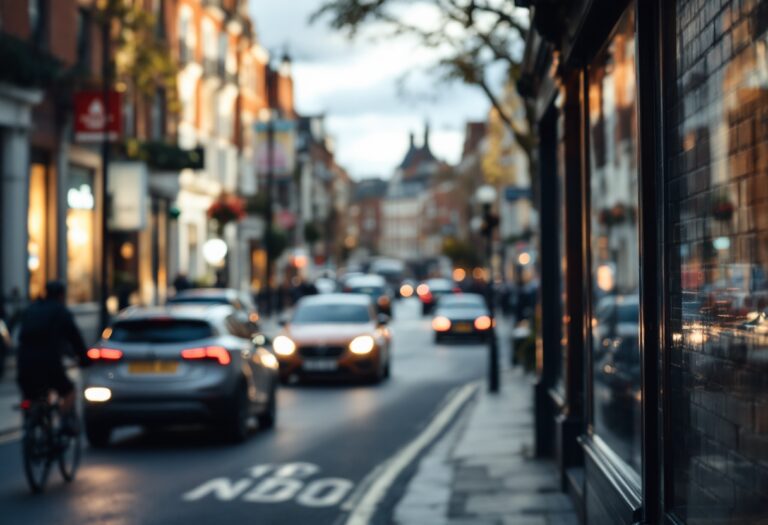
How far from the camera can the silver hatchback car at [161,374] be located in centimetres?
1433

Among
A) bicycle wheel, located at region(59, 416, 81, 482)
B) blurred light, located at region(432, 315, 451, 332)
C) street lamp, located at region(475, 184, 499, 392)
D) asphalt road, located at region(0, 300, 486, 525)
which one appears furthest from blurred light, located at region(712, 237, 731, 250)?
blurred light, located at region(432, 315, 451, 332)

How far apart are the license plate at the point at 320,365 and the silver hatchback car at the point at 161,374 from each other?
9.27 m

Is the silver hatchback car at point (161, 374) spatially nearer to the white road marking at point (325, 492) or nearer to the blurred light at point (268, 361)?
the blurred light at point (268, 361)

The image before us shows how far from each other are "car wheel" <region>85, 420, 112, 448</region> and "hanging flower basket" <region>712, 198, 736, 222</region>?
1076cm

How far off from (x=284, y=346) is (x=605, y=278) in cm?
1428

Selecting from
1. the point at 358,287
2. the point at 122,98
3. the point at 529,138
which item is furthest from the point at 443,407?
the point at 358,287

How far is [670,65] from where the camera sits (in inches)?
216

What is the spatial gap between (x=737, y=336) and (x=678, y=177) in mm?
1081

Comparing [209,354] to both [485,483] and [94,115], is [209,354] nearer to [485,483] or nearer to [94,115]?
[485,483]

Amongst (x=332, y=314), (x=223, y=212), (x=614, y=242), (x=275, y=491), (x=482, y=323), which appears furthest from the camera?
(x=223, y=212)

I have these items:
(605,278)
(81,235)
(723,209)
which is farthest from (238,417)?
(81,235)

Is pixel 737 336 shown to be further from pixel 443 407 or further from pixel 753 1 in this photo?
pixel 443 407

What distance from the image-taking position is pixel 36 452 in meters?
11.4

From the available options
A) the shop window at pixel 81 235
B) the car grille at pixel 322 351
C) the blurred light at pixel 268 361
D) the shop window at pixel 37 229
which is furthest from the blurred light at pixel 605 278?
the shop window at pixel 81 235
